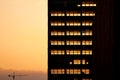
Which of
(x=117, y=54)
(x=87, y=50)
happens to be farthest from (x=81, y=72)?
(x=117, y=54)

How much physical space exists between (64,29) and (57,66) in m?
15.8

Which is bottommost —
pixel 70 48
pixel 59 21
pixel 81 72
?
pixel 81 72

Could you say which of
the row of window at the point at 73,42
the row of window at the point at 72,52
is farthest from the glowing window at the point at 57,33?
the row of window at the point at 72,52

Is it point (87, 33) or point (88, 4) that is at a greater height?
point (88, 4)

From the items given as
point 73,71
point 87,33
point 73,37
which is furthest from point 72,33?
point 73,71

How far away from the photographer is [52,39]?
15525 cm

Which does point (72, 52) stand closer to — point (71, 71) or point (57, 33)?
point (71, 71)

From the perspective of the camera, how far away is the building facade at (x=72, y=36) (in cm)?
15350

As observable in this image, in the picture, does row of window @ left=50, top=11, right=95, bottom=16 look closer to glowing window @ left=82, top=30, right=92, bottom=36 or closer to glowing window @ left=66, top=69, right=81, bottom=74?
glowing window @ left=82, top=30, right=92, bottom=36

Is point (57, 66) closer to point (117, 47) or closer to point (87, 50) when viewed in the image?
point (87, 50)

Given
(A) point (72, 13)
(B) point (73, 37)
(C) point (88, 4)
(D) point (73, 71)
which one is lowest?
(D) point (73, 71)

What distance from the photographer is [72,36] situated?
6152 inches

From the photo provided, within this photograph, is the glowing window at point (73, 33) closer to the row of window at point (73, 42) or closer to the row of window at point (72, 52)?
the row of window at point (73, 42)

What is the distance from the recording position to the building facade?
504ft
